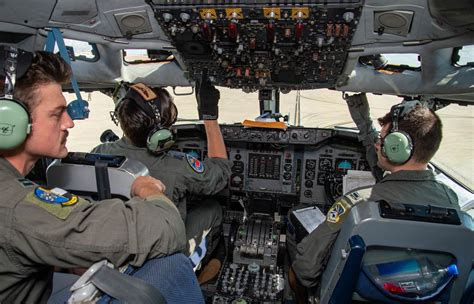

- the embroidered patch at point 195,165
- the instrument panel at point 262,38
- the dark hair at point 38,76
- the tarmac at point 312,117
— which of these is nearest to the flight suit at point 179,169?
the embroidered patch at point 195,165

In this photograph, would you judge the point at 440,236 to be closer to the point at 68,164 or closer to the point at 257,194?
the point at 68,164

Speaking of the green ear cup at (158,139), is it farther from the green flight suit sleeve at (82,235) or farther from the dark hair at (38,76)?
the green flight suit sleeve at (82,235)

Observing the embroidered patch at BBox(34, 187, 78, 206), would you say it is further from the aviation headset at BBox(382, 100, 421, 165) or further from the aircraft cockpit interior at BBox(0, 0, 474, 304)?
the aviation headset at BBox(382, 100, 421, 165)

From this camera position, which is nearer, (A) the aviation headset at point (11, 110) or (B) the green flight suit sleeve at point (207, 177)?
(A) the aviation headset at point (11, 110)

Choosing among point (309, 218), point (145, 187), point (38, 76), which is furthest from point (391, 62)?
point (38, 76)

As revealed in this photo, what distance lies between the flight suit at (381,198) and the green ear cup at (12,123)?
1.16m

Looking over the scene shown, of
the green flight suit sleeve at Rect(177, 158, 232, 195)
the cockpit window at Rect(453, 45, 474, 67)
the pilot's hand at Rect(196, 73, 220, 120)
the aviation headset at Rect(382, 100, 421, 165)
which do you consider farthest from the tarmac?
the aviation headset at Rect(382, 100, 421, 165)

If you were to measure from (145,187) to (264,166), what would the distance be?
2.14 meters

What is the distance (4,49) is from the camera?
90 centimetres

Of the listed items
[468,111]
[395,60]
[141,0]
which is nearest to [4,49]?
[141,0]

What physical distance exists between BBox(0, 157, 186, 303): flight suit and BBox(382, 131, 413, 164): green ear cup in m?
0.99

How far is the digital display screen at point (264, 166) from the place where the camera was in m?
3.12

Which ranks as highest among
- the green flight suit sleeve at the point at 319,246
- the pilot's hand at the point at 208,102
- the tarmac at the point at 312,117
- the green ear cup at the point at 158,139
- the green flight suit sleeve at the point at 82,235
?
the green flight suit sleeve at the point at 82,235

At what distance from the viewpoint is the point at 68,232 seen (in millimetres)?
778
